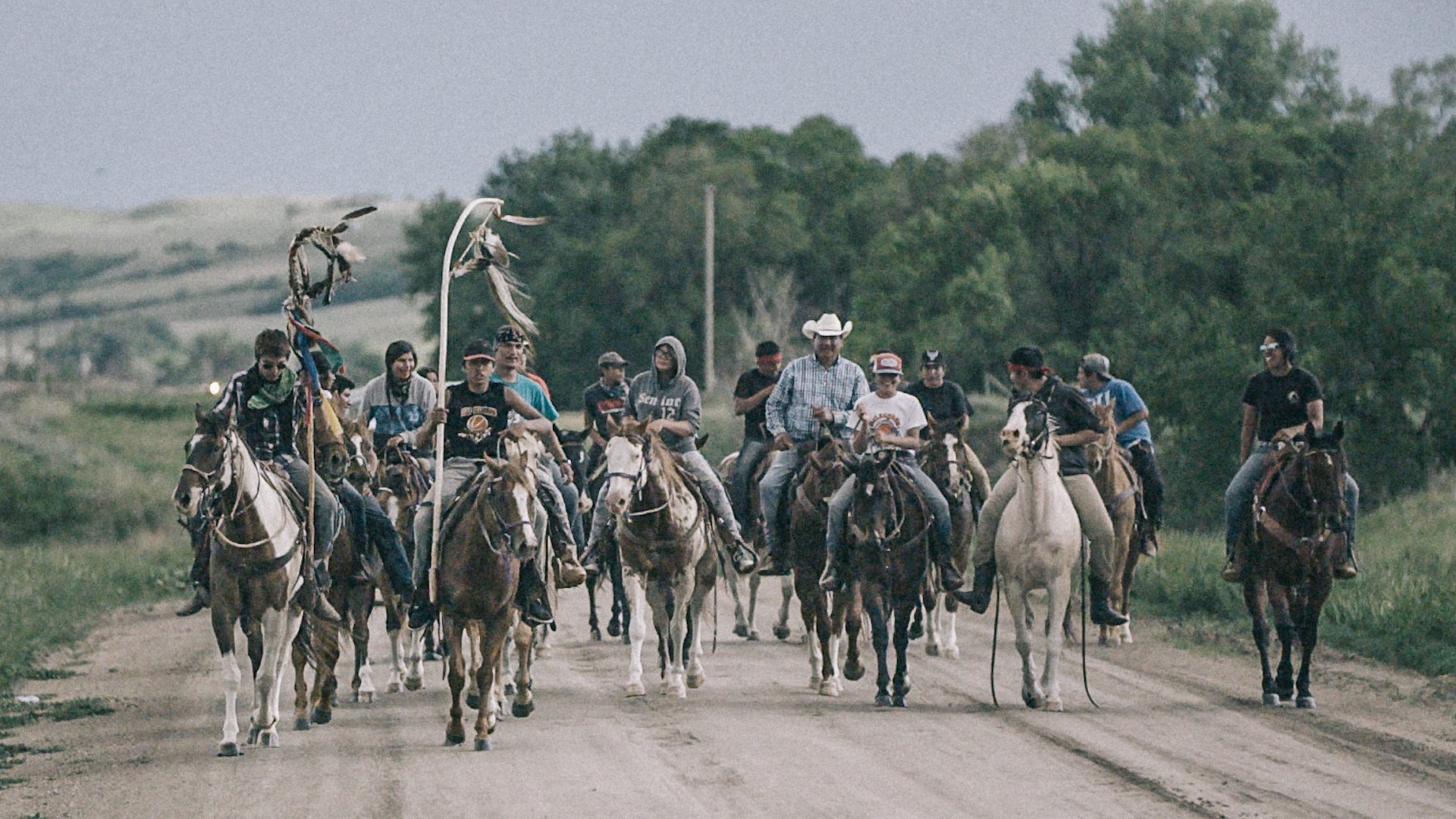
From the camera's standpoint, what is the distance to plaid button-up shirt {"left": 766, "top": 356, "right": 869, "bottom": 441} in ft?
51.2

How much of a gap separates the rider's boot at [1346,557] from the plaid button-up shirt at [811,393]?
13.1ft

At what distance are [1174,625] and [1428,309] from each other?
13292 mm

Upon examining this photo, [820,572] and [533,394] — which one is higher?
[533,394]

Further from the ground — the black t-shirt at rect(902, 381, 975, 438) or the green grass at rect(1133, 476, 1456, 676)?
the black t-shirt at rect(902, 381, 975, 438)

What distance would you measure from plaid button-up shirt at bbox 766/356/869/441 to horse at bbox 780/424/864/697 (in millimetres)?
393

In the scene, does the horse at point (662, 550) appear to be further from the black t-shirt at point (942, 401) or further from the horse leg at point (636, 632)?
the black t-shirt at point (942, 401)

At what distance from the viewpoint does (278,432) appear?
506 inches

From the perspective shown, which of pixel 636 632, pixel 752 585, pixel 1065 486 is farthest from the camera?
pixel 752 585

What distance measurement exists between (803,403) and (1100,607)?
302 cm

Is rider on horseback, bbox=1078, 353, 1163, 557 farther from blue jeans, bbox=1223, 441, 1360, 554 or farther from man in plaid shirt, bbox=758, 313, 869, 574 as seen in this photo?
man in plaid shirt, bbox=758, 313, 869, 574

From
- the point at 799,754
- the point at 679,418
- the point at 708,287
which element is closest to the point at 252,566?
the point at 799,754

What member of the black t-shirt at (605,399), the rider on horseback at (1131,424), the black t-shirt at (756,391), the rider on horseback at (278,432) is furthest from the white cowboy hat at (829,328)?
the rider on horseback at (278,432)

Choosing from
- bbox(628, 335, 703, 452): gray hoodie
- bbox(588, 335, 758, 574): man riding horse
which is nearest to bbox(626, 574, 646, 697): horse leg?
bbox(588, 335, 758, 574): man riding horse

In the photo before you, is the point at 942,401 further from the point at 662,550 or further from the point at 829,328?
the point at 662,550
